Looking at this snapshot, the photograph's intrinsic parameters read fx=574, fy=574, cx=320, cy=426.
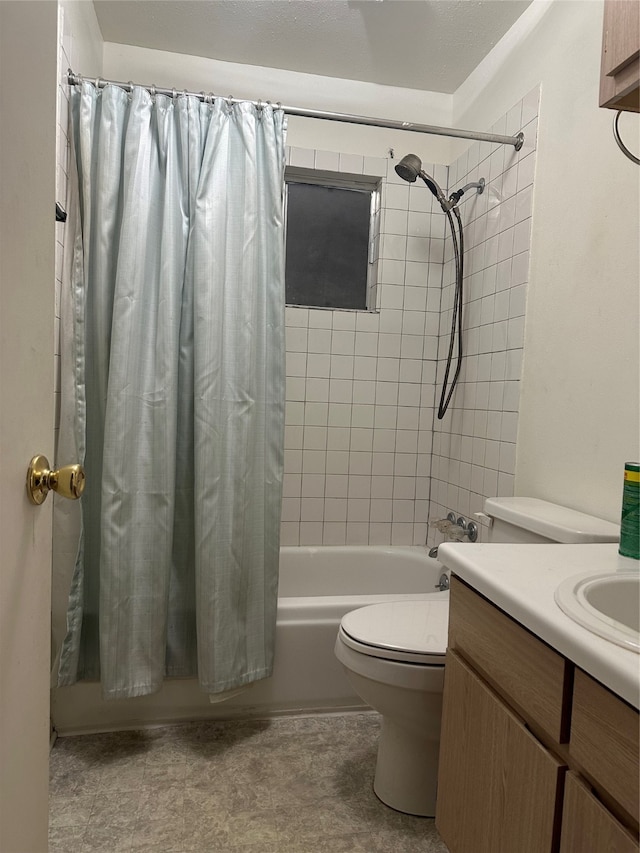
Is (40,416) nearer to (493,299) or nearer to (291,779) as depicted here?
(291,779)

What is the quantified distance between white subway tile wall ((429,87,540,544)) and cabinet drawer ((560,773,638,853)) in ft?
4.16

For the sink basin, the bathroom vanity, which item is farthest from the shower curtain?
the sink basin

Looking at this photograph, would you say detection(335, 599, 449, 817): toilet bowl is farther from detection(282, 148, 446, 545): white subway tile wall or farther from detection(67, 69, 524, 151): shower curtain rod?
detection(67, 69, 524, 151): shower curtain rod

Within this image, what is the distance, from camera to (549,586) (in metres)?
0.95

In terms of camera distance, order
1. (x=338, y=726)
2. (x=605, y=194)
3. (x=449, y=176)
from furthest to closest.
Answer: (x=449, y=176)
(x=338, y=726)
(x=605, y=194)

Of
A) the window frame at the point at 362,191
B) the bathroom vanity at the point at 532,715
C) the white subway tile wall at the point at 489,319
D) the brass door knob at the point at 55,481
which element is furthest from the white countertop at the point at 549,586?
the window frame at the point at 362,191

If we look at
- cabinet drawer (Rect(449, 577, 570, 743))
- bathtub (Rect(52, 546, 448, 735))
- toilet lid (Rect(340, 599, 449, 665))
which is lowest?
bathtub (Rect(52, 546, 448, 735))

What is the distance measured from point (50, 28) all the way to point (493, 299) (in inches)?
67.2

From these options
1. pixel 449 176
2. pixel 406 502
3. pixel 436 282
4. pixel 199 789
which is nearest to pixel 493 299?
pixel 436 282

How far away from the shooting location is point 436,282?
2660mm

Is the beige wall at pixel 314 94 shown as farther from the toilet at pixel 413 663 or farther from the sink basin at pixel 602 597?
the sink basin at pixel 602 597

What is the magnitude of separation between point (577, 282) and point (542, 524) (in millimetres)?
706

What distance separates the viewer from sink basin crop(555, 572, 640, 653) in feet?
2.73

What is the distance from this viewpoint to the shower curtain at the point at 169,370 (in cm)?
177
